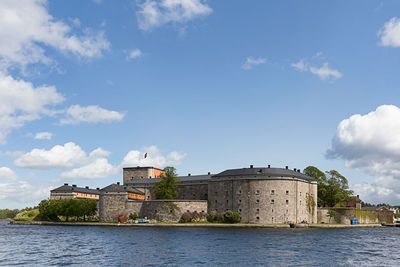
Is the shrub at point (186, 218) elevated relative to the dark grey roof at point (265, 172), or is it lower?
lower

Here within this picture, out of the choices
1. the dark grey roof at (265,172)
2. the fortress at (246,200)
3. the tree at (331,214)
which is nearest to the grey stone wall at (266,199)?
the fortress at (246,200)

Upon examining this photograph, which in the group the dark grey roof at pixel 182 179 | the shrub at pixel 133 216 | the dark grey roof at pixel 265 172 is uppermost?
the dark grey roof at pixel 265 172

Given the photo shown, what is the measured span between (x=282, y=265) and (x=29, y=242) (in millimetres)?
29093

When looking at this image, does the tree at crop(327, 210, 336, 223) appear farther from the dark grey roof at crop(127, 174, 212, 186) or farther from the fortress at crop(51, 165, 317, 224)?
the dark grey roof at crop(127, 174, 212, 186)

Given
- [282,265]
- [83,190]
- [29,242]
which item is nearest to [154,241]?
[29,242]

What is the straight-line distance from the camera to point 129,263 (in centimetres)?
3061

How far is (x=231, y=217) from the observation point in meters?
72.2

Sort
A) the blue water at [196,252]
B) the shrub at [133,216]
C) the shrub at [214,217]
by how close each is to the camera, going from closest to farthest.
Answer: the blue water at [196,252] < the shrub at [214,217] < the shrub at [133,216]

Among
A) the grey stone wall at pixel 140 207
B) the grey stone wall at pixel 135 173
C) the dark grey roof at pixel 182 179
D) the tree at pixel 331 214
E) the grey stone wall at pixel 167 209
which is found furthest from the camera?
the grey stone wall at pixel 135 173

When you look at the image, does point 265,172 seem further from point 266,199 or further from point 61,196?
point 61,196

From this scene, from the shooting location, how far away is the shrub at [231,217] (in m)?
72.2

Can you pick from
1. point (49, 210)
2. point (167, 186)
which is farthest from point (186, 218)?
point (49, 210)

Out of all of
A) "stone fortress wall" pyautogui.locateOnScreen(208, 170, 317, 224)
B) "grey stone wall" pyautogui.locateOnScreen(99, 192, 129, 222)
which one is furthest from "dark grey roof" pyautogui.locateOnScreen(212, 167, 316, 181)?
"grey stone wall" pyautogui.locateOnScreen(99, 192, 129, 222)

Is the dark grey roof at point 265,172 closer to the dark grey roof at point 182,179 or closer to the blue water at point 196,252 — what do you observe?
the dark grey roof at point 182,179
